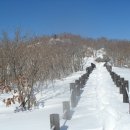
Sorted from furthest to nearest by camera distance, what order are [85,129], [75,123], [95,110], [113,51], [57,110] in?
1. [113,51]
2. [57,110]
3. [95,110]
4. [75,123]
5. [85,129]

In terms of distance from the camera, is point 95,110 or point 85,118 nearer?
point 85,118

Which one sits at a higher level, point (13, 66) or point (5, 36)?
point (5, 36)

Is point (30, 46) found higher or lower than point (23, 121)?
higher

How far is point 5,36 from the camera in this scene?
25094mm

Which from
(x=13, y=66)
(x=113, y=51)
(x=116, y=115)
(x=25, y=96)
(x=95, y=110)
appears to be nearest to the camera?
(x=116, y=115)

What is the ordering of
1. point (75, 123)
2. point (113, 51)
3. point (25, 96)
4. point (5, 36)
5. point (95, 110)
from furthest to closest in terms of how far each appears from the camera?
point (113, 51), point (5, 36), point (25, 96), point (95, 110), point (75, 123)

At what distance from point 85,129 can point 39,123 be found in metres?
1.70

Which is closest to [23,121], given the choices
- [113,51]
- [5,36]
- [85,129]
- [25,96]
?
[85,129]

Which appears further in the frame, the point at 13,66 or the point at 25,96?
the point at 13,66

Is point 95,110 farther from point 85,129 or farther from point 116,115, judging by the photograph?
point 85,129

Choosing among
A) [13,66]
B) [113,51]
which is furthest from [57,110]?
[113,51]

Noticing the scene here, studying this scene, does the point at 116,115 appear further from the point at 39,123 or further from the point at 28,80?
the point at 28,80

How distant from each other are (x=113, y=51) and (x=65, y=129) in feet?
442

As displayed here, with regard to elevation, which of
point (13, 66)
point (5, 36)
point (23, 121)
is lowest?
point (23, 121)
